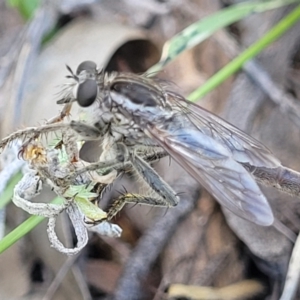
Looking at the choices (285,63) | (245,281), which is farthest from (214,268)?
(285,63)

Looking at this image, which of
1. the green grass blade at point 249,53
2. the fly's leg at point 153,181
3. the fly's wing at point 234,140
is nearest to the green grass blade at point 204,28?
the green grass blade at point 249,53

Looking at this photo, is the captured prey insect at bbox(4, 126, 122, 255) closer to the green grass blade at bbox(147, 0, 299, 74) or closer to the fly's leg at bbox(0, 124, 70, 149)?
the fly's leg at bbox(0, 124, 70, 149)

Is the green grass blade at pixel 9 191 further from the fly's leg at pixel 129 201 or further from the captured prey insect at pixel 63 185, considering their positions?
the fly's leg at pixel 129 201

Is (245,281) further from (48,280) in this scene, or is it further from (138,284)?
(48,280)

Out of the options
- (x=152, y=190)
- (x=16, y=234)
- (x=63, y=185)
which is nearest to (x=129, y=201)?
(x=152, y=190)

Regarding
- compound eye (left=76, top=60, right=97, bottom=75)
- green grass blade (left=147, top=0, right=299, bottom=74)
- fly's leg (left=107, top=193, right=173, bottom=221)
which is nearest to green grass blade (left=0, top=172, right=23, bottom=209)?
fly's leg (left=107, top=193, right=173, bottom=221)

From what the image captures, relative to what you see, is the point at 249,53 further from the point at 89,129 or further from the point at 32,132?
the point at 32,132
